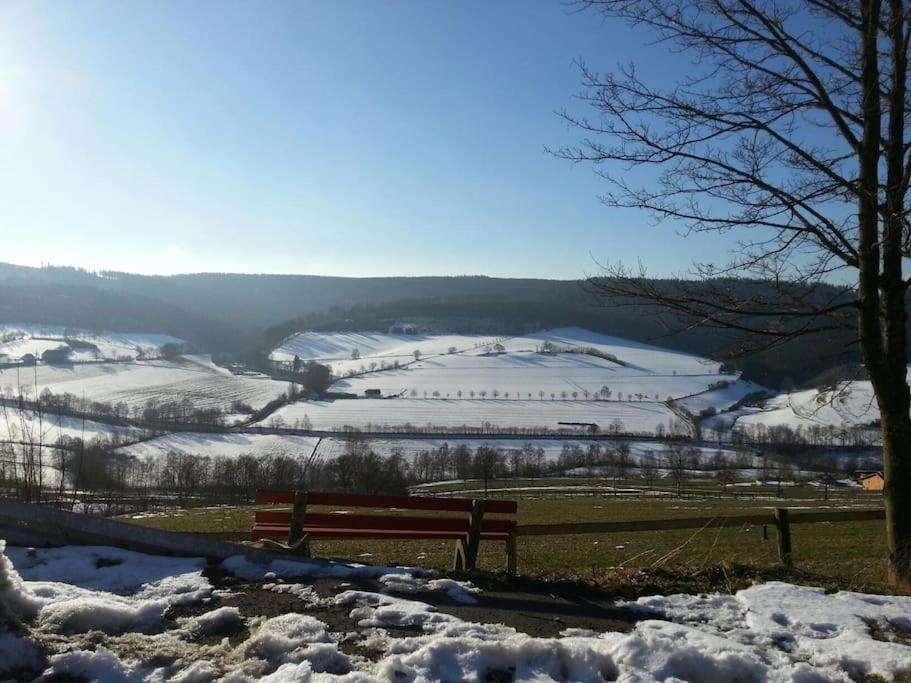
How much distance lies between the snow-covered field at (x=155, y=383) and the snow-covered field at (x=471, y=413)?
12036mm

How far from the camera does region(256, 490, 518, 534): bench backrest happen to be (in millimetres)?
8445

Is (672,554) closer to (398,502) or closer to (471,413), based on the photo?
(398,502)

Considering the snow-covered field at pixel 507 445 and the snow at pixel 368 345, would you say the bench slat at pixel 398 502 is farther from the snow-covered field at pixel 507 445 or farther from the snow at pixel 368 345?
the snow at pixel 368 345

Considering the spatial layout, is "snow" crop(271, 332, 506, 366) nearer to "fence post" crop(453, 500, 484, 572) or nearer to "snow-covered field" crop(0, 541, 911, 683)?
"fence post" crop(453, 500, 484, 572)

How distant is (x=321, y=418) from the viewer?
102 meters

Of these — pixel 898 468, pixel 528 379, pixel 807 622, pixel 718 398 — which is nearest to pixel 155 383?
pixel 528 379

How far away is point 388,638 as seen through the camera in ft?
17.1

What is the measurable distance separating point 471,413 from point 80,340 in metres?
84.8

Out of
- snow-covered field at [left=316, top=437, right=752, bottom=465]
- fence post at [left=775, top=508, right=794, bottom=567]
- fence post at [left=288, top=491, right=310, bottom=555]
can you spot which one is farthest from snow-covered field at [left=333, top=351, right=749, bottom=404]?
fence post at [left=288, top=491, right=310, bottom=555]

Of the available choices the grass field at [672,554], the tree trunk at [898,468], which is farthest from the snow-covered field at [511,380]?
the tree trunk at [898,468]

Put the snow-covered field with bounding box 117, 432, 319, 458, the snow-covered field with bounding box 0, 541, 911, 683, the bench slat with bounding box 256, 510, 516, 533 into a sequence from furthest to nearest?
1. the snow-covered field with bounding box 117, 432, 319, 458
2. the bench slat with bounding box 256, 510, 516, 533
3. the snow-covered field with bounding box 0, 541, 911, 683

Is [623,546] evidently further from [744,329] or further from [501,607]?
[501,607]

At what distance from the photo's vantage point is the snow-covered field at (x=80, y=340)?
414 feet

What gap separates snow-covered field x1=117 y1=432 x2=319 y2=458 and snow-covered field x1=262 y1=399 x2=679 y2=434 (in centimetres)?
990
